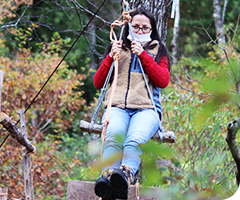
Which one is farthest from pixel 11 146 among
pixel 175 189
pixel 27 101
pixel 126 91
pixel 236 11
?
pixel 236 11

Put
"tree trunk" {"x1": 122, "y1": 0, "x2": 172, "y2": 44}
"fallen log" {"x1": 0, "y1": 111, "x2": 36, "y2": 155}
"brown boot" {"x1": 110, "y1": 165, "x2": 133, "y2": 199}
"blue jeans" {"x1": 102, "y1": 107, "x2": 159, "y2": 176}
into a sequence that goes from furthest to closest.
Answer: "tree trunk" {"x1": 122, "y1": 0, "x2": 172, "y2": 44} < "fallen log" {"x1": 0, "y1": 111, "x2": 36, "y2": 155} < "blue jeans" {"x1": 102, "y1": 107, "x2": 159, "y2": 176} < "brown boot" {"x1": 110, "y1": 165, "x2": 133, "y2": 199}

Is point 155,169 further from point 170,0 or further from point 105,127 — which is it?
point 170,0

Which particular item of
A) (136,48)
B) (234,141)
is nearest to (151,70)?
(136,48)

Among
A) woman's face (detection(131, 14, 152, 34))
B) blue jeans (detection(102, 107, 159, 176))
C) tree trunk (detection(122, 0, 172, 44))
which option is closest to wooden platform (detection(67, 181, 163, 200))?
blue jeans (detection(102, 107, 159, 176))

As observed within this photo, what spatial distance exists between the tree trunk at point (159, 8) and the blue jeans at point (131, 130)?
103cm

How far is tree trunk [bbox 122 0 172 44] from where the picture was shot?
2.98 meters

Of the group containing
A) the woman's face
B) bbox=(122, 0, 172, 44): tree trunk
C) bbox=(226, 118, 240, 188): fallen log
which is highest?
bbox=(122, 0, 172, 44): tree trunk

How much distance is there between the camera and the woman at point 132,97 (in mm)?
1948

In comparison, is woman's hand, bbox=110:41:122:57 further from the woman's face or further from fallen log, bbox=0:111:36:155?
fallen log, bbox=0:111:36:155

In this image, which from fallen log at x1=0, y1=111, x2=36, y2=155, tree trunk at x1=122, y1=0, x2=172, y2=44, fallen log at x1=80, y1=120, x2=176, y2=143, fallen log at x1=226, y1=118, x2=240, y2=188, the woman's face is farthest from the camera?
tree trunk at x1=122, y1=0, x2=172, y2=44

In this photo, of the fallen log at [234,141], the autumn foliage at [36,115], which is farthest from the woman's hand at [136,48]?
the autumn foliage at [36,115]

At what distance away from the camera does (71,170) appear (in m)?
5.56

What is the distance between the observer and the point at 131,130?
2188mm

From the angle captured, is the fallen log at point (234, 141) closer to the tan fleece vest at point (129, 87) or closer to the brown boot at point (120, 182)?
the brown boot at point (120, 182)
